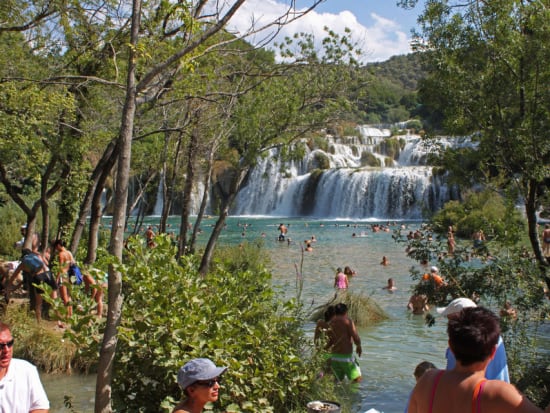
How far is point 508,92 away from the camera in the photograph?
7.37 metres

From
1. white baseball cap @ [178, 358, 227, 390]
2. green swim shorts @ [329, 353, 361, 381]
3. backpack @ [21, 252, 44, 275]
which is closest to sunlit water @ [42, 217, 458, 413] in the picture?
green swim shorts @ [329, 353, 361, 381]

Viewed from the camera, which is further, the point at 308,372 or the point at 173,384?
the point at 308,372

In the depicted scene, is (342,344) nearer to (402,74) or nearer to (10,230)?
(10,230)

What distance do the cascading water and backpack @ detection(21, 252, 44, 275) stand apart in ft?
95.3

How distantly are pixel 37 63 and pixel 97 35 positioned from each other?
4.29ft

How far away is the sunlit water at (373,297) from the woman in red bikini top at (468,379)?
424cm

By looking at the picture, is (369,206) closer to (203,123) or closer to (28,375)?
(203,123)

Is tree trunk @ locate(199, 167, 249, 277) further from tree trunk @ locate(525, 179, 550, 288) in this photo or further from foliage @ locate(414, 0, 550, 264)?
tree trunk @ locate(525, 179, 550, 288)

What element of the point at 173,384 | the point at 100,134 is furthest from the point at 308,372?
the point at 100,134

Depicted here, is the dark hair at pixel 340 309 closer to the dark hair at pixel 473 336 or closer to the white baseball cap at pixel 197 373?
the white baseball cap at pixel 197 373

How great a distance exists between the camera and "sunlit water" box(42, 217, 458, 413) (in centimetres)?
798

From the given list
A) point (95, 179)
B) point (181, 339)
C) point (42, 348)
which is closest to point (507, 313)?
point (181, 339)

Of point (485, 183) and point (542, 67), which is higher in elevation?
point (542, 67)

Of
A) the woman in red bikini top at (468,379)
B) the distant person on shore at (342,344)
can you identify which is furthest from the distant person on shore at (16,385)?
the distant person on shore at (342,344)
